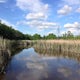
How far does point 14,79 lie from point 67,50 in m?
13.8

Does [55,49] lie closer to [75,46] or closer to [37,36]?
[75,46]

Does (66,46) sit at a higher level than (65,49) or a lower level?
higher

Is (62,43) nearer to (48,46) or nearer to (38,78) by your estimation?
(48,46)

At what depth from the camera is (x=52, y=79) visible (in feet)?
29.5

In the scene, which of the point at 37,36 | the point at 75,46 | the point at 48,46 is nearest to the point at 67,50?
the point at 75,46

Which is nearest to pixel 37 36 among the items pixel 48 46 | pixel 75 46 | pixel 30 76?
pixel 48 46

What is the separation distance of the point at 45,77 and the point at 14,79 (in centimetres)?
142

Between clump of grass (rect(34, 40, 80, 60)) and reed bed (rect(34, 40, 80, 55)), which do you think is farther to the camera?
reed bed (rect(34, 40, 80, 55))

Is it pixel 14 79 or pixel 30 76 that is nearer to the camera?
pixel 14 79

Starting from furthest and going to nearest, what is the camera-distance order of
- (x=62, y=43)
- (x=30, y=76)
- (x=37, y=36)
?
(x=37, y=36) < (x=62, y=43) < (x=30, y=76)

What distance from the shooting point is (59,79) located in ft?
29.5

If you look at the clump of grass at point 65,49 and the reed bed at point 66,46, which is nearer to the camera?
the clump of grass at point 65,49

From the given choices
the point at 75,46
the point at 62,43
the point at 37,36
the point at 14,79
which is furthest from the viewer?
the point at 37,36

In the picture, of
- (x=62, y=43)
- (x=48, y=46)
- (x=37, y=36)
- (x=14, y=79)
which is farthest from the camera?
(x=37, y=36)
